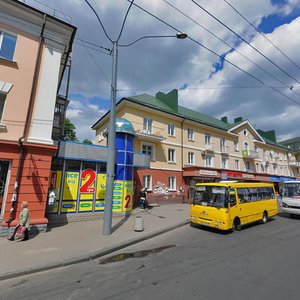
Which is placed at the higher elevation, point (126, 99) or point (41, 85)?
point (126, 99)

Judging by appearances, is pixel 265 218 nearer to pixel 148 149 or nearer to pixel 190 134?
pixel 148 149

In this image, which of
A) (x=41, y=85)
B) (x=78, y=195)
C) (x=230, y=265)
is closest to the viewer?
(x=230, y=265)

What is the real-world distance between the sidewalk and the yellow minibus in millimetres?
1891

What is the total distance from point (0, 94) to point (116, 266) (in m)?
8.79

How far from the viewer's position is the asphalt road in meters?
4.48

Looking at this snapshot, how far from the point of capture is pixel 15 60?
31.6ft

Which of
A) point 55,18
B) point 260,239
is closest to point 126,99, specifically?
point 55,18

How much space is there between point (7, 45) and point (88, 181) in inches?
311

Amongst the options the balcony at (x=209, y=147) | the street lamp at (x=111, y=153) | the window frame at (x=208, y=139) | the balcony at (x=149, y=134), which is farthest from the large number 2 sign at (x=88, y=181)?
the window frame at (x=208, y=139)

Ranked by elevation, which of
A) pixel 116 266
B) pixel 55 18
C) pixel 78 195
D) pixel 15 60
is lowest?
pixel 116 266

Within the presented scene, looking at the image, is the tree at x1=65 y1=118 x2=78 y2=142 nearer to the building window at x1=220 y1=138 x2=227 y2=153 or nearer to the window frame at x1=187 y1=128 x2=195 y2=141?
the window frame at x1=187 y1=128 x2=195 y2=141

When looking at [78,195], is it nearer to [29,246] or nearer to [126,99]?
[29,246]

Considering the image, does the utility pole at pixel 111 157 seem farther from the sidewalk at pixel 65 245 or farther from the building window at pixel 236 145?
the building window at pixel 236 145

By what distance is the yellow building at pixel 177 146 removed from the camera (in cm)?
2114
